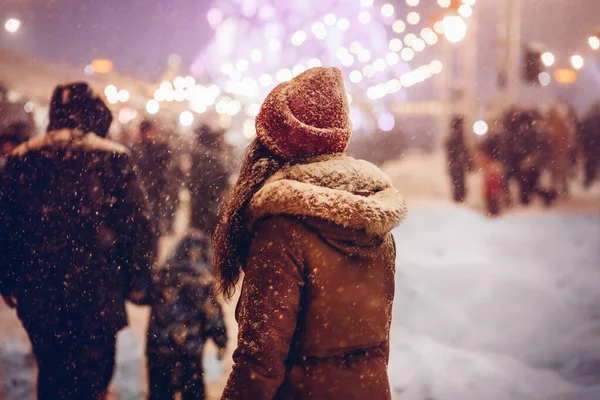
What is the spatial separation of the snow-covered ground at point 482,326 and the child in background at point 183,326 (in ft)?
1.48

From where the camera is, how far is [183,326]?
3779 millimetres

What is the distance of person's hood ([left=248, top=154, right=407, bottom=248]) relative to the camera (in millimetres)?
1774

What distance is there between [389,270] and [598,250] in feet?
21.2

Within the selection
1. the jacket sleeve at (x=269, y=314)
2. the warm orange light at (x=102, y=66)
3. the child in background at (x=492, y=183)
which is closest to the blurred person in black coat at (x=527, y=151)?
the child in background at (x=492, y=183)

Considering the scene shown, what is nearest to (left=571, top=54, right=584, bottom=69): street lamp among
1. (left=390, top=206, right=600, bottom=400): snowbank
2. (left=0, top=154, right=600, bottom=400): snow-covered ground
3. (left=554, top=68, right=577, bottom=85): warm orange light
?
(left=554, top=68, right=577, bottom=85): warm orange light

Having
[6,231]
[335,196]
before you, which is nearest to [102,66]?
[6,231]

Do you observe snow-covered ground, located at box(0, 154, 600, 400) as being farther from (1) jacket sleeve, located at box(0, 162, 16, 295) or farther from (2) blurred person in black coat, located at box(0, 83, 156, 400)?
(1) jacket sleeve, located at box(0, 162, 16, 295)

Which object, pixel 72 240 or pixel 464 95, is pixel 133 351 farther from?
pixel 464 95

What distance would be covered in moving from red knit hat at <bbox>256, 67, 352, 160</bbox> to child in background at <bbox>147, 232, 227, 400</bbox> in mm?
2007

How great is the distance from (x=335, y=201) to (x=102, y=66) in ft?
Result: 89.1

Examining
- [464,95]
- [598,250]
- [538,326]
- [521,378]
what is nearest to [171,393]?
[521,378]

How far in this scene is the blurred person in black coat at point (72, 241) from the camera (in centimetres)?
299

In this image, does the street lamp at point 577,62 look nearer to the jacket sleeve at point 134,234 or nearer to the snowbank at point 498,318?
the snowbank at point 498,318

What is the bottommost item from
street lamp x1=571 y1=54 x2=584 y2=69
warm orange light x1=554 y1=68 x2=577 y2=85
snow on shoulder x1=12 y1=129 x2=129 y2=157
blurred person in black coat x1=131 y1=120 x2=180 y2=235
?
snow on shoulder x1=12 y1=129 x2=129 y2=157
